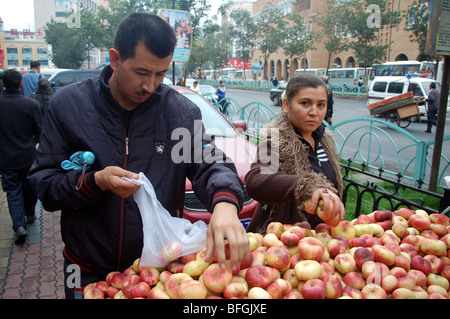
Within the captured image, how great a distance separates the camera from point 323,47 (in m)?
43.4

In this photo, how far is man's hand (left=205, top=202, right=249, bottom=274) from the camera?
124cm

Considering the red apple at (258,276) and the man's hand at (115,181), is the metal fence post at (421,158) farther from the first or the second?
the man's hand at (115,181)

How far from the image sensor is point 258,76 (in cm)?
7162

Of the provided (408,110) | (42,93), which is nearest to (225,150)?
(42,93)

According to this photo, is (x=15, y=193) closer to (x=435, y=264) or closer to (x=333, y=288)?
(x=333, y=288)

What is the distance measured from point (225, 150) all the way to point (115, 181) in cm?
315

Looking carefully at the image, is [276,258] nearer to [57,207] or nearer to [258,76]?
[57,207]

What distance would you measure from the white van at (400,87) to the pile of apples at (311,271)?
16.3 metres

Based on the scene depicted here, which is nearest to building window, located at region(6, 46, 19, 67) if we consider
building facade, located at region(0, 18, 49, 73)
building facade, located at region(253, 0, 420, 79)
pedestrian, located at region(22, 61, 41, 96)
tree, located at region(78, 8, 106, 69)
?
building facade, located at region(0, 18, 49, 73)

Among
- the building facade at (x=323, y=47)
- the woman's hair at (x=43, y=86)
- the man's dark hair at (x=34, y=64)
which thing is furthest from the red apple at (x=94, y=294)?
the building facade at (x=323, y=47)

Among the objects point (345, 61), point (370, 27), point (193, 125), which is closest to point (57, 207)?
point (193, 125)

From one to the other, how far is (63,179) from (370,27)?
108 ft

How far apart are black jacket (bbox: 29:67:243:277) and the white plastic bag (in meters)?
0.09

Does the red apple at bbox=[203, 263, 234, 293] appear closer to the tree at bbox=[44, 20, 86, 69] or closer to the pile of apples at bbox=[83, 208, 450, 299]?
the pile of apples at bbox=[83, 208, 450, 299]
